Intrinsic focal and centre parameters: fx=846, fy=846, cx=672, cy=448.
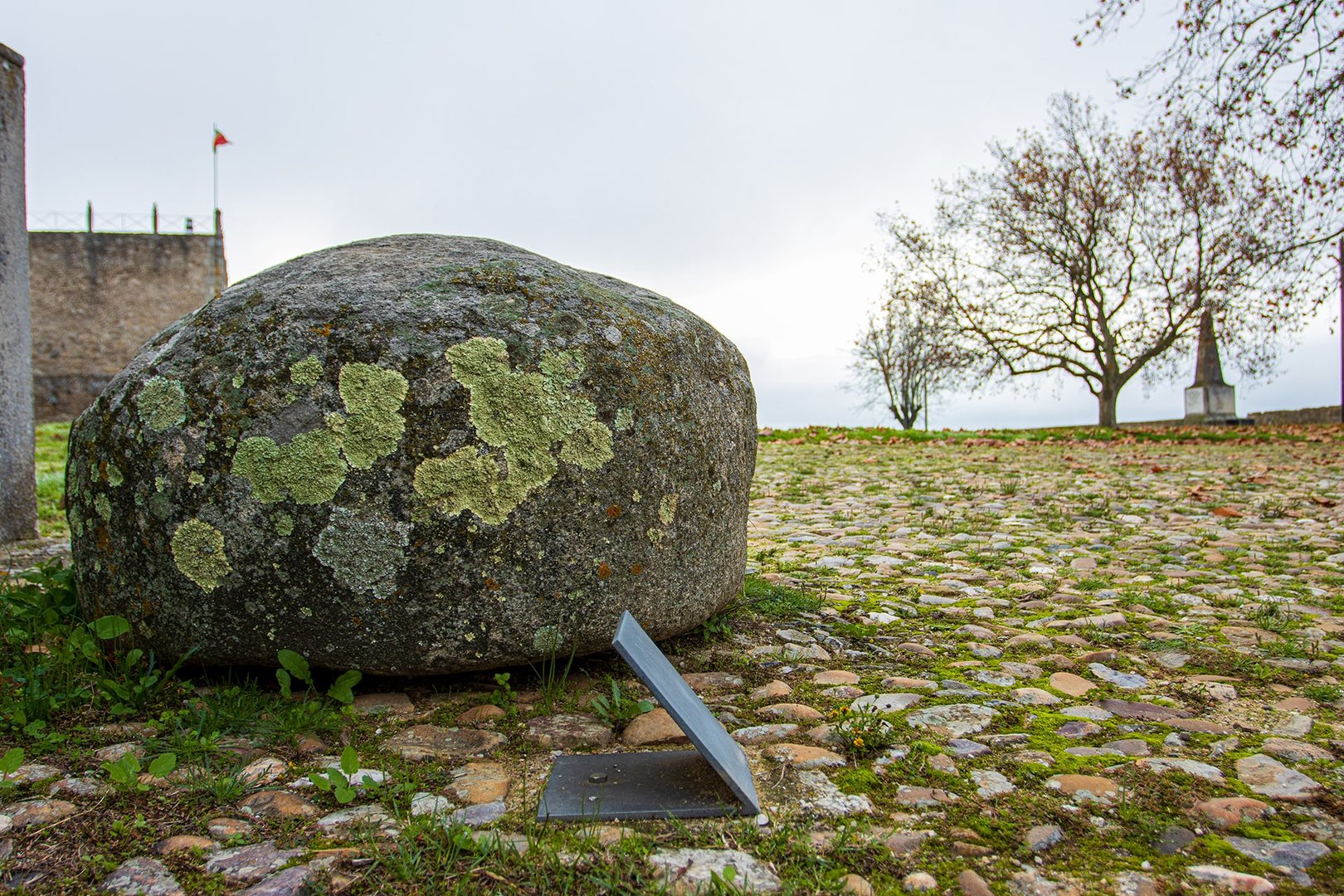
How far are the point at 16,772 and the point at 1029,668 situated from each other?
366cm

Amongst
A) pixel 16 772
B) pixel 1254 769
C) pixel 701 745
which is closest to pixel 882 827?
pixel 701 745

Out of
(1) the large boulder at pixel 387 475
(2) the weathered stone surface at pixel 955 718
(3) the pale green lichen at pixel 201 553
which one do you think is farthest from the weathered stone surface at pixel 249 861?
(2) the weathered stone surface at pixel 955 718

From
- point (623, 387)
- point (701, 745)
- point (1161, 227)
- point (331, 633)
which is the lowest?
point (701, 745)

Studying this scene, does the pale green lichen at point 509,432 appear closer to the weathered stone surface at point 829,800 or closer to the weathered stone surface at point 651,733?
the weathered stone surface at point 651,733

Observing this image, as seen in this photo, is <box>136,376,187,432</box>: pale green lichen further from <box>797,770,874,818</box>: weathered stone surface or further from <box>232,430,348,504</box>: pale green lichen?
<box>797,770,874,818</box>: weathered stone surface

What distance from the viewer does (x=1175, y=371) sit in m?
24.3

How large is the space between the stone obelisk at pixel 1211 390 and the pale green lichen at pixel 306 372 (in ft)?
81.2

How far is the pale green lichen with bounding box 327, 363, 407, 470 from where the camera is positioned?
9.52 ft

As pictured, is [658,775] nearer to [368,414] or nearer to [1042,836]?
[1042,836]

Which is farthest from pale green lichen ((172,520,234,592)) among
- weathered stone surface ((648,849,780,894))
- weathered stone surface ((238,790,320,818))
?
weathered stone surface ((648,849,780,894))

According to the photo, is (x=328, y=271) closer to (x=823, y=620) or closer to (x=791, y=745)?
(x=791, y=745)

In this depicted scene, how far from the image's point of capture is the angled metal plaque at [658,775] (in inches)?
91.0

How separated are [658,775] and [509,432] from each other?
4.11 feet

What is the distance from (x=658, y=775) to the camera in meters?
2.56
